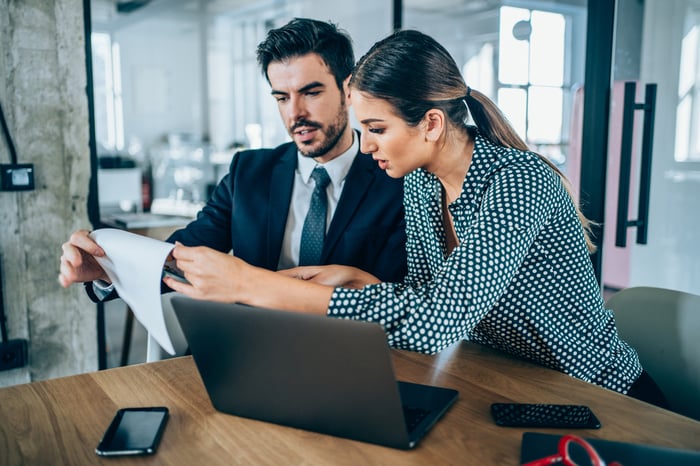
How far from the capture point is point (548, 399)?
1004 millimetres

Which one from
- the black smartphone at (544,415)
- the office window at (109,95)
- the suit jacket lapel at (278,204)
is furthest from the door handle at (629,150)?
the office window at (109,95)

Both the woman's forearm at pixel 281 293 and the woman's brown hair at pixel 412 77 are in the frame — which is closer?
the woman's forearm at pixel 281 293

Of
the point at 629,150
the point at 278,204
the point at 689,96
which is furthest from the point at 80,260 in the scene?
the point at 689,96

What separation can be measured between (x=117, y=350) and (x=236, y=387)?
3025 mm

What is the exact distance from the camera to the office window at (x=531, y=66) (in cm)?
254

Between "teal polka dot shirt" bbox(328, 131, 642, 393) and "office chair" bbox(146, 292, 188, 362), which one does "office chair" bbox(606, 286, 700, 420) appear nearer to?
"teal polka dot shirt" bbox(328, 131, 642, 393)

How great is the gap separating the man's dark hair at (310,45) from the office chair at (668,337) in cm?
97

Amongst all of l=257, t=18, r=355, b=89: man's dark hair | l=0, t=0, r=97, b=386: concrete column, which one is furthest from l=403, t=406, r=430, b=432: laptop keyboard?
l=0, t=0, r=97, b=386: concrete column

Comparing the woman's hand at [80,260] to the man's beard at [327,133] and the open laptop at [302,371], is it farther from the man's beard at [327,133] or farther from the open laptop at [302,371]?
the man's beard at [327,133]

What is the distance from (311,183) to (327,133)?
0.51 ft

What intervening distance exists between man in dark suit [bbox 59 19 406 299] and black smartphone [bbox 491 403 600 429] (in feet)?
2.43

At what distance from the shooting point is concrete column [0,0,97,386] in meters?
2.13

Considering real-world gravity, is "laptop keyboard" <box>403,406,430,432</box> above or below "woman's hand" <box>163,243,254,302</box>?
below

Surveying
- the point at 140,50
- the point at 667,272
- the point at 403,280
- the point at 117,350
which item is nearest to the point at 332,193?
the point at 403,280
